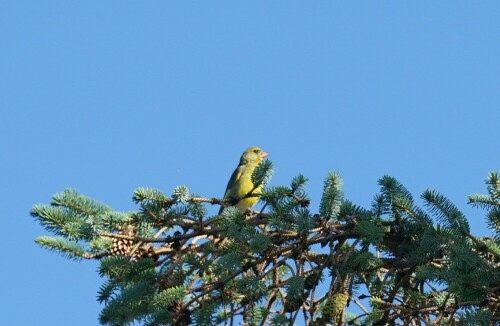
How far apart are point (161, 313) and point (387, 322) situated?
3.68 ft

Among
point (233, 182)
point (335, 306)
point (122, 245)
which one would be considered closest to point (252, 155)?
point (233, 182)

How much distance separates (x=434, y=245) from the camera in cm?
489

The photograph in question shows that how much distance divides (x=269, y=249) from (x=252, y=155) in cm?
537

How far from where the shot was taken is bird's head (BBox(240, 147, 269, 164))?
1029 cm

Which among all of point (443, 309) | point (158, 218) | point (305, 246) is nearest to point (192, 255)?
point (158, 218)

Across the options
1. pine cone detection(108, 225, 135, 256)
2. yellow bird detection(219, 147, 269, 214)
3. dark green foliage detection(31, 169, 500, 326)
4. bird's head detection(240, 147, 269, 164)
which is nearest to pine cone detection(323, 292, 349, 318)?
dark green foliage detection(31, 169, 500, 326)

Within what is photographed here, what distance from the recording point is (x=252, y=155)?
10.5m

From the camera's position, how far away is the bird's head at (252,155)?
10.3 metres

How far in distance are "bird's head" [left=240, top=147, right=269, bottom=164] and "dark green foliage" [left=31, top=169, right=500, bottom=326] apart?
4.70m

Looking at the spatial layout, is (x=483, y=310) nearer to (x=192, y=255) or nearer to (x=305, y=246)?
(x=305, y=246)

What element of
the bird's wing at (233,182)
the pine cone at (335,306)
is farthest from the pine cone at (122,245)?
the bird's wing at (233,182)

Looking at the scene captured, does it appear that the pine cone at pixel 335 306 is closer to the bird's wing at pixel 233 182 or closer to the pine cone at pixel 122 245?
the pine cone at pixel 122 245

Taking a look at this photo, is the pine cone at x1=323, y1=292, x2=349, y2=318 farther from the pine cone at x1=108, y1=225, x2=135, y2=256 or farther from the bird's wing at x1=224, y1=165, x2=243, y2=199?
the bird's wing at x1=224, y1=165, x2=243, y2=199

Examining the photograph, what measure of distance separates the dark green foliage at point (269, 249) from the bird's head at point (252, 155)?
4702 millimetres
